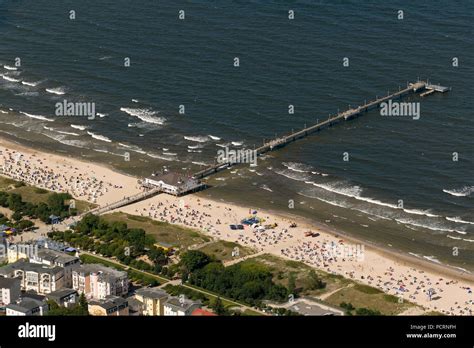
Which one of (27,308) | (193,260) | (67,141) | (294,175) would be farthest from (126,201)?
(27,308)

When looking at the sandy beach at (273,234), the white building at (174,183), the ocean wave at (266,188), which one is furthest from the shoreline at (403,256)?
the white building at (174,183)

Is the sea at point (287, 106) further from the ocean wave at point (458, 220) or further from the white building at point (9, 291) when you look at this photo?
the white building at point (9, 291)

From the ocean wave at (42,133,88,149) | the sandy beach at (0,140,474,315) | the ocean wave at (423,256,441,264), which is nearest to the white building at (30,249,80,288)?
the sandy beach at (0,140,474,315)

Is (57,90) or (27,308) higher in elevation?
(57,90)

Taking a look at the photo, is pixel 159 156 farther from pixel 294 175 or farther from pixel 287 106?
pixel 287 106

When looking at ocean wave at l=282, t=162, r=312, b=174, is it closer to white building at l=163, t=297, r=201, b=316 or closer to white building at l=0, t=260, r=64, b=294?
white building at l=0, t=260, r=64, b=294

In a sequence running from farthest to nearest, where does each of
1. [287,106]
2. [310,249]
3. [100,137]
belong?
[287,106] < [100,137] < [310,249]
